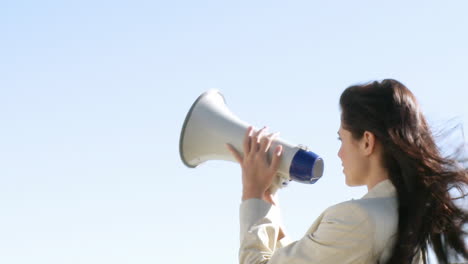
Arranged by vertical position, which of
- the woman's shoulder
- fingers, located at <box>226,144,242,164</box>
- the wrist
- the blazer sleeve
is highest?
fingers, located at <box>226,144,242,164</box>

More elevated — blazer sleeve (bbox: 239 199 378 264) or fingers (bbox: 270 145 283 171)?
fingers (bbox: 270 145 283 171)

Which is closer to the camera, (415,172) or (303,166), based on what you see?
(415,172)

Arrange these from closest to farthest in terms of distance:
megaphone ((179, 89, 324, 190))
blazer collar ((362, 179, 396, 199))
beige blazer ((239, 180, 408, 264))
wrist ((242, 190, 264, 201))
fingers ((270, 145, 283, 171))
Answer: beige blazer ((239, 180, 408, 264)), blazer collar ((362, 179, 396, 199)), wrist ((242, 190, 264, 201)), fingers ((270, 145, 283, 171)), megaphone ((179, 89, 324, 190))

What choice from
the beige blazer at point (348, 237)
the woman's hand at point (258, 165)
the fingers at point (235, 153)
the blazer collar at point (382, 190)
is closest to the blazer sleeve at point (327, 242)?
the beige blazer at point (348, 237)

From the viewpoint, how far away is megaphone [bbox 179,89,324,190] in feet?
13.7

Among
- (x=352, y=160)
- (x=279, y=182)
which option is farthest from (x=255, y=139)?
(x=352, y=160)

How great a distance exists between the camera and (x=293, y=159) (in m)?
4.17

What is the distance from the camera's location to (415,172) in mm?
3322

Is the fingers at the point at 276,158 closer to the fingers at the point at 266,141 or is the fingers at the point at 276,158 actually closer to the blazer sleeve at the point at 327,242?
the fingers at the point at 266,141

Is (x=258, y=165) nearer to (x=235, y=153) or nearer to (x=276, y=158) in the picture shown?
(x=276, y=158)

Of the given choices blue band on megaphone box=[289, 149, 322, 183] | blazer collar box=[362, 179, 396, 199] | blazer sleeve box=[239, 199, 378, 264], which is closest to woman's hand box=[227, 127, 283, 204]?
blue band on megaphone box=[289, 149, 322, 183]

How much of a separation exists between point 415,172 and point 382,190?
0.62ft

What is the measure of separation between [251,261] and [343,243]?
525mm

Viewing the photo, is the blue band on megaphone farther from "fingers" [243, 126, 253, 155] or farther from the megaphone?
"fingers" [243, 126, 253, 155]
